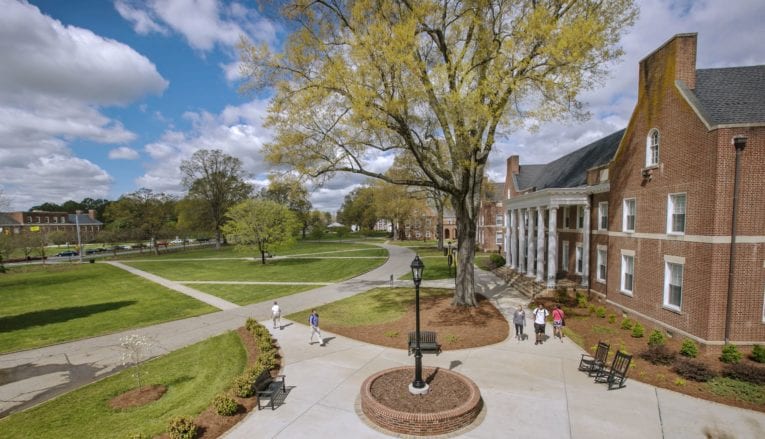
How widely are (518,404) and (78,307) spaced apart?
28246 mm

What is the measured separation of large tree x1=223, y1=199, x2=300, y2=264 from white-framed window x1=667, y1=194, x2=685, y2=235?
116 ft

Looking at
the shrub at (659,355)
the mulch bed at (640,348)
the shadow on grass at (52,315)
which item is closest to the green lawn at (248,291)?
the shadow on grass at (52,315)

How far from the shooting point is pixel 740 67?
1421 cm

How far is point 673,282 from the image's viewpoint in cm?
1369

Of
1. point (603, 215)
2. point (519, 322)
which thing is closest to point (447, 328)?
point (519, 322)

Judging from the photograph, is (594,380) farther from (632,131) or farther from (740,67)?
(740,67)

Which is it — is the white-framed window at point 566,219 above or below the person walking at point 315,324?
above

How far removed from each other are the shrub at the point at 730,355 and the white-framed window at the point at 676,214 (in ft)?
13.9

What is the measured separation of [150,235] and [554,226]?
63558 millimetres

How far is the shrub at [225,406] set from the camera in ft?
28.2

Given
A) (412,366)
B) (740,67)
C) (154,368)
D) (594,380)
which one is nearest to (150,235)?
(154,368)

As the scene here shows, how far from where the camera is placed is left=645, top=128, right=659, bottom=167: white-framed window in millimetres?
14703

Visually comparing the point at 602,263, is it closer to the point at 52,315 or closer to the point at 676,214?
the point at 676,214

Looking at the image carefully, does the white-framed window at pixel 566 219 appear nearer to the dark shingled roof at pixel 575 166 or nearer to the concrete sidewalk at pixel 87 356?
the dark shingled roof at pixel 575 166
